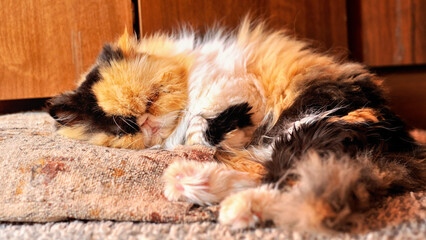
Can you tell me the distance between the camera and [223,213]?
79cm

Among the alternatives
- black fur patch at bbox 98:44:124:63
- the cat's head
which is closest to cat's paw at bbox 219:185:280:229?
the cat's head

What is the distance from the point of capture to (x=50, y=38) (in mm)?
1614

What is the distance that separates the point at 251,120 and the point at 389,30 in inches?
46.9

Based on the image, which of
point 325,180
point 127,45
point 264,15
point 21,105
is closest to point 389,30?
point 264,15

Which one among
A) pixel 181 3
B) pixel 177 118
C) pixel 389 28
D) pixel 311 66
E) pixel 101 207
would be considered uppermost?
pixel 181 3

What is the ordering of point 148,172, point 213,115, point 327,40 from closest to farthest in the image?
1. point 148,172
2. point 213,115
3. point 327,40

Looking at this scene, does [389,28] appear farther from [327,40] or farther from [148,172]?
[148,172]

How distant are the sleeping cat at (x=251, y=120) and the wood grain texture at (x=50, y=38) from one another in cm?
30

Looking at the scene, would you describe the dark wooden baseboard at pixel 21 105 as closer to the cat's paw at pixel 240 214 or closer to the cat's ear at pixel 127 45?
the cat's ear at pixel 127 45

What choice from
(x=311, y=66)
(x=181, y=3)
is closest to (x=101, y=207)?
(x=311, y=66)

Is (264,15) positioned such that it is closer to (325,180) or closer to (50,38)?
(50,38)

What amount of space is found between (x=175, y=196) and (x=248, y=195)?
7.6 inches

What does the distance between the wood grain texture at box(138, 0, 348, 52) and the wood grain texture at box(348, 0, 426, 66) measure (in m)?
0.17

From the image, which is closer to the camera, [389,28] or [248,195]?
[248,195]
